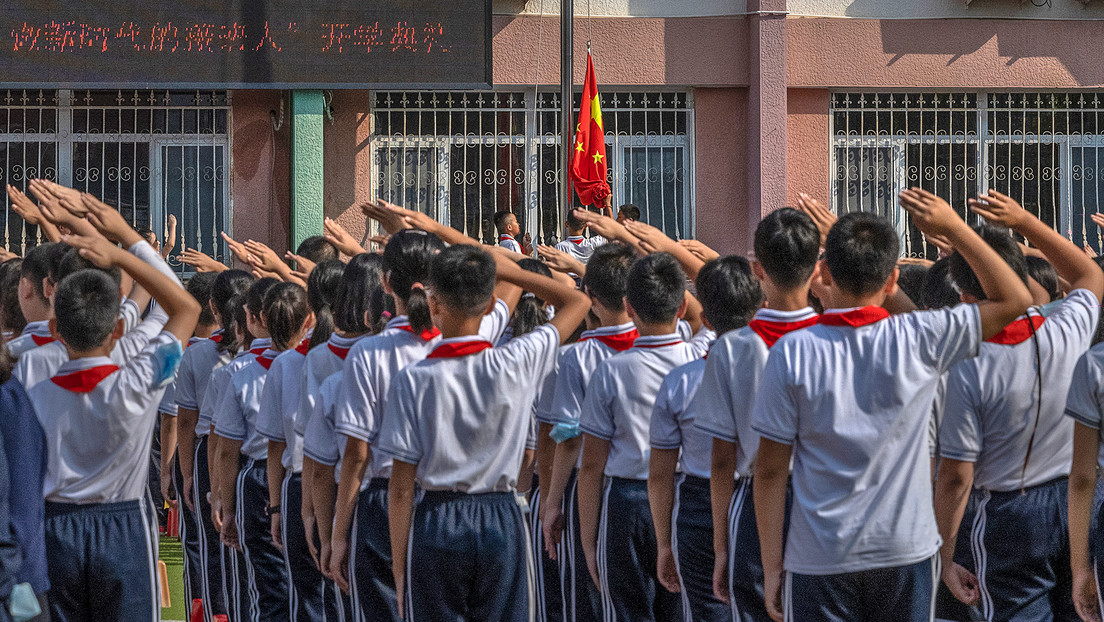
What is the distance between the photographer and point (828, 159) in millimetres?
11227

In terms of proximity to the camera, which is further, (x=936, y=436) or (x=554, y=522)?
(x=554, y=522)

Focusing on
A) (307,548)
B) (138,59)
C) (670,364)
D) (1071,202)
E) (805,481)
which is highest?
(138,59)

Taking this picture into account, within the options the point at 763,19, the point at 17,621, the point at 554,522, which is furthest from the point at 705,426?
the point at 763,19

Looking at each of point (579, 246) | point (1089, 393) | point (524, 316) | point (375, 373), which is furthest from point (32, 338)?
point (579, 246)

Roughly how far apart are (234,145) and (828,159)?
517 cm

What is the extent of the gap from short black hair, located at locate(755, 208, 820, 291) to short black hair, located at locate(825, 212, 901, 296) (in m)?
0.16

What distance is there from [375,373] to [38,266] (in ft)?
4.10

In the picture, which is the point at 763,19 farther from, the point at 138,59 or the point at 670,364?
the point at 670,364

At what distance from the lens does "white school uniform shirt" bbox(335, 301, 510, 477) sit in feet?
12.1

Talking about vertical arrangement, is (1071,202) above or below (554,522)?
above

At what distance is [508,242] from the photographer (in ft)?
31.6

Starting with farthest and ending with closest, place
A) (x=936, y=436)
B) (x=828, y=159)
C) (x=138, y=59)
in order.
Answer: (x=828, y=159)
(x=138, y=59)
(x=936, y=436)

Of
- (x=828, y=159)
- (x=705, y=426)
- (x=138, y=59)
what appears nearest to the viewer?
(x=705, y=426)

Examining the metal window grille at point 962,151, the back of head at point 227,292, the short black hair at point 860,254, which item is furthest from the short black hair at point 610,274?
the metal window grille at point 962,151
